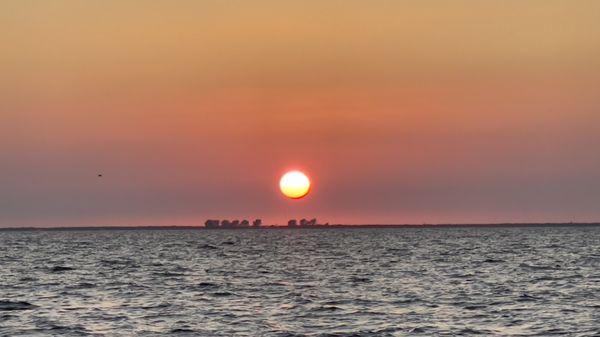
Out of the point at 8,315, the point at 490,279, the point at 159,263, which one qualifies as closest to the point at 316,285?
the point at 490,279

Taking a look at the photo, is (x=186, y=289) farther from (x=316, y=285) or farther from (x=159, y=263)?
(x=159, y=263)

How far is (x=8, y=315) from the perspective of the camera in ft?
164

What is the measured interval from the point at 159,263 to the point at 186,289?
130 ft

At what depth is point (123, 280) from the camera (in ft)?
248

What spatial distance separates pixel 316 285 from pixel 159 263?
1578 inches

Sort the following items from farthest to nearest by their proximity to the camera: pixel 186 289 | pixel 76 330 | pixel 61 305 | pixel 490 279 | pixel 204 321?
1. pixel 490 279
2. pixel 186 289
3. pixel 61 305
4. pixel 204 321
5. pixel 76 330

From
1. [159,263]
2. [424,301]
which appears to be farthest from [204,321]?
[159,263]

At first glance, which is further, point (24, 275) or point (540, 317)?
point (24, 275)

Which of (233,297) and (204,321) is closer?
(204,321)

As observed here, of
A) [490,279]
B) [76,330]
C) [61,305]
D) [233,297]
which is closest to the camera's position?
[76,330]

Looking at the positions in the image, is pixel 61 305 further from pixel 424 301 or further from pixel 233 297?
pixel 424 301

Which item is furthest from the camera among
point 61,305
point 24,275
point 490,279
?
point 24,275

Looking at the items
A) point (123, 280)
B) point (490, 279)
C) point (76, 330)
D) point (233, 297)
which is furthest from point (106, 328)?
point (490, 279)

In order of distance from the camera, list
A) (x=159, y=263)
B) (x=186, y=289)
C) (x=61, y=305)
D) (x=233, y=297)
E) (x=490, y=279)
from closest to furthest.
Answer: (x=61, y=305) → (x=233, y=297) → (x=186, y=289) → (x=490, y=279) → (x=159, y=263)
